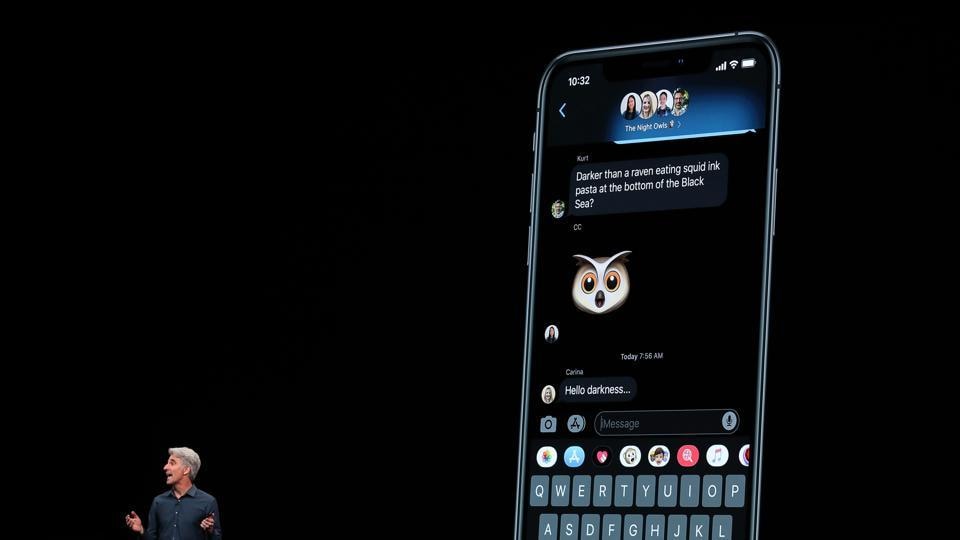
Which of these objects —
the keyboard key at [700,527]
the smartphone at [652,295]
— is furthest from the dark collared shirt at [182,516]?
the keyboard key at [700,527]

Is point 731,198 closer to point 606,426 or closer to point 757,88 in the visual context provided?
point 757,88

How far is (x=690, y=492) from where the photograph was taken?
2.05 metres

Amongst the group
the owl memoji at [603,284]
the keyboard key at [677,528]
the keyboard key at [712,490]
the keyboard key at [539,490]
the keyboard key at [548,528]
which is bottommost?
the keyboard key at [548,528]

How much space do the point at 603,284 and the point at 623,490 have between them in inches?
11.9

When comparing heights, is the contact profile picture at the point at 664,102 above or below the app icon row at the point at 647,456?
above

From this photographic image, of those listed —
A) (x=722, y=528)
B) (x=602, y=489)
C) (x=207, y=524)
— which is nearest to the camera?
(x=722, y=528)

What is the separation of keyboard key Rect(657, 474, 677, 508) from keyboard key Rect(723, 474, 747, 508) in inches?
3.1

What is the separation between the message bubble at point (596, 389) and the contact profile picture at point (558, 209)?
0.83 ft

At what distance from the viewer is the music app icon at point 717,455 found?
203cm

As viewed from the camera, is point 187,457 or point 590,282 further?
point 187,457

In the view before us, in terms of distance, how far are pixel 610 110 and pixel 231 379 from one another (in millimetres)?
1883

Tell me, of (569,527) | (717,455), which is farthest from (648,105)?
(569,527)

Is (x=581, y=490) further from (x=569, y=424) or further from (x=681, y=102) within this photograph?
(x=681, y=102)

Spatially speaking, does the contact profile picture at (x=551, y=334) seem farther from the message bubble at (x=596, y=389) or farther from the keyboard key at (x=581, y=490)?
the keyboard key at (x=581, y=490)
